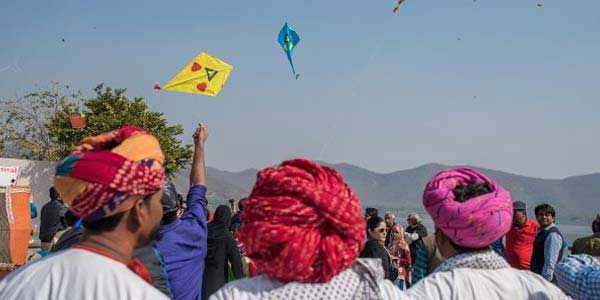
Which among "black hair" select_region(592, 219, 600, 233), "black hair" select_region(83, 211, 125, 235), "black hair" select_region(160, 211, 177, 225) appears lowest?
"black hair" select_region(592, 219, 600, 233)

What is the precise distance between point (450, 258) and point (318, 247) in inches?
35.5

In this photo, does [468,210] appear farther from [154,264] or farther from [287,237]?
[154,264]

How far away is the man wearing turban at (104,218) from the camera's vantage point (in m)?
2.40

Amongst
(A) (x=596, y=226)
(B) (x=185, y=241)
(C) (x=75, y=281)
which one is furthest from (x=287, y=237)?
(A) (x=596, y=226)

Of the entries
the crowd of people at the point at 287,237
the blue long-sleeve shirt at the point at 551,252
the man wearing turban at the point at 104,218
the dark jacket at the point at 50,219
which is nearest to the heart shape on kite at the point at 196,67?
the crowd of people at the point at 287,237

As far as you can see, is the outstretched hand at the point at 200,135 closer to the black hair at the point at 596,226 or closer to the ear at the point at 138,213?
the ear at the point at 138,213

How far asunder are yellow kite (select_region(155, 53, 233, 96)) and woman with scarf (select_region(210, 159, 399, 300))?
3.12 m

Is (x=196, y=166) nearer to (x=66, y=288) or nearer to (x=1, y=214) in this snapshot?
(x=66, y=288)

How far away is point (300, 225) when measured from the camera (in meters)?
2.46

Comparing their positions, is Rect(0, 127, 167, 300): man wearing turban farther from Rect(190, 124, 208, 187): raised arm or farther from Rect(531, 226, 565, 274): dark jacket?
Rect(531, 226, 565, 274): dark jacket

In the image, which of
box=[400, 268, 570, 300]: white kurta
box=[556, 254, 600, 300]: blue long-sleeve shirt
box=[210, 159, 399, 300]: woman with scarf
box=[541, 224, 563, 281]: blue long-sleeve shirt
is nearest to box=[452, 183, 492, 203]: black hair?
box=[400, 268, 570, 300]: white kurta

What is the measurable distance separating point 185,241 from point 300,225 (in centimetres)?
150

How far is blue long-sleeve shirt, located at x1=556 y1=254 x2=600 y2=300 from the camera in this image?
306 cm

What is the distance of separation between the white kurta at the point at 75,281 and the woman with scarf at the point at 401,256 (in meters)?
8.00
